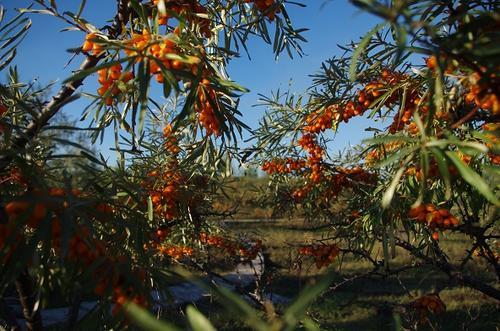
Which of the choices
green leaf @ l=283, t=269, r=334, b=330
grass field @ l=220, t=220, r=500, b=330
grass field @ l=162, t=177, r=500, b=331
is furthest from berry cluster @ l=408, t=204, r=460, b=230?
grass field @ l=220, t=220, r=500, b=330

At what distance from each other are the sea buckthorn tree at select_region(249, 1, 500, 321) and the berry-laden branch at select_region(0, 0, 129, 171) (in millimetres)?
592

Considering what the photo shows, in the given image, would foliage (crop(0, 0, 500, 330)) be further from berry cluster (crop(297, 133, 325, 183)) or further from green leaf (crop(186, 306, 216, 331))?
berry cluster (crop(297, 133, 325, 183))

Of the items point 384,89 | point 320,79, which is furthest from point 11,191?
point 320,79

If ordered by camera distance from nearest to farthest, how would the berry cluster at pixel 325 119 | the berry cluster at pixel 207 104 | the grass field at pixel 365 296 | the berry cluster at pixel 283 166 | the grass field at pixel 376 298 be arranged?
the berry cluster at pixel 207 104 < the berry cluster at pixel 325 119 < the berry cluster at pixel 283 166 < the grass field at pixel 365 296 < the grass field at pixel 376 298

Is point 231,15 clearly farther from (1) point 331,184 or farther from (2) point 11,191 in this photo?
(1) point 331,184

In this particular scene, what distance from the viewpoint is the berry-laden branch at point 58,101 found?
0.82m

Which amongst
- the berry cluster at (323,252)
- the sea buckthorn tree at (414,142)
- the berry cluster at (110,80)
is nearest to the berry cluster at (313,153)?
the sea buckthorn tree at (414,142)

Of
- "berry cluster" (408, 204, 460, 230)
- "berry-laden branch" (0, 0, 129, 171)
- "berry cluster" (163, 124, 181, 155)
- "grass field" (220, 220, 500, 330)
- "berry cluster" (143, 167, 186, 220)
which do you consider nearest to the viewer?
"berry-laden branch" (0, 0, 129, 171)

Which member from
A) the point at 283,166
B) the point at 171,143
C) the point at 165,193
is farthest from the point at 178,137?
the point at 283,166

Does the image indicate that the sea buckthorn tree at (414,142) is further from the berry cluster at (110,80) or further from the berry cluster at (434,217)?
the berry cluster at (110,80)

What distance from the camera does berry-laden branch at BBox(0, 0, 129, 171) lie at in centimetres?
82

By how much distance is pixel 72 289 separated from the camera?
2.49 feet

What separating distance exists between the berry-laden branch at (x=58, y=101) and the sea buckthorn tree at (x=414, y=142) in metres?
0.59

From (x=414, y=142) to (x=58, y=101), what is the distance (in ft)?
2.64
